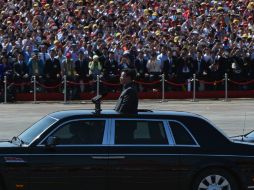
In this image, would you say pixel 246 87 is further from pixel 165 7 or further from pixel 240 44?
pixel 165 7

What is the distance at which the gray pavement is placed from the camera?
2305cm

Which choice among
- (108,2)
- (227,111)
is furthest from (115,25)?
(227,111)

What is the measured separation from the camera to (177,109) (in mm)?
27844

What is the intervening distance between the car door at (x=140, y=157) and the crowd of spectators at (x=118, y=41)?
1792 cm

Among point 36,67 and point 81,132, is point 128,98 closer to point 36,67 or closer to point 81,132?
point 81,132

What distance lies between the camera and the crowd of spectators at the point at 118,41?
29.6 m

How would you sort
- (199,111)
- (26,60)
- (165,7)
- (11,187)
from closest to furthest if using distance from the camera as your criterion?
(11,187)
(199,111)
(26,60)
(165,7)

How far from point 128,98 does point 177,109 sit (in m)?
15.8

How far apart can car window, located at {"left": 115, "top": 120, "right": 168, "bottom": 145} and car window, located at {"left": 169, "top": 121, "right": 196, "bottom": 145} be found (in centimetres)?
14

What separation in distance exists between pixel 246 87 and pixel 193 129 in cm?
2073

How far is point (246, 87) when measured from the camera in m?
31.9

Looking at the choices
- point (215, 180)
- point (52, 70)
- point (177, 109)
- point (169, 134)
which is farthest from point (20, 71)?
point (215, 180)

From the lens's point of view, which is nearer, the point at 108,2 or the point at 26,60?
the point at 26,60

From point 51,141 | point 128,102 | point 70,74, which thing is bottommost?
point 51,141
